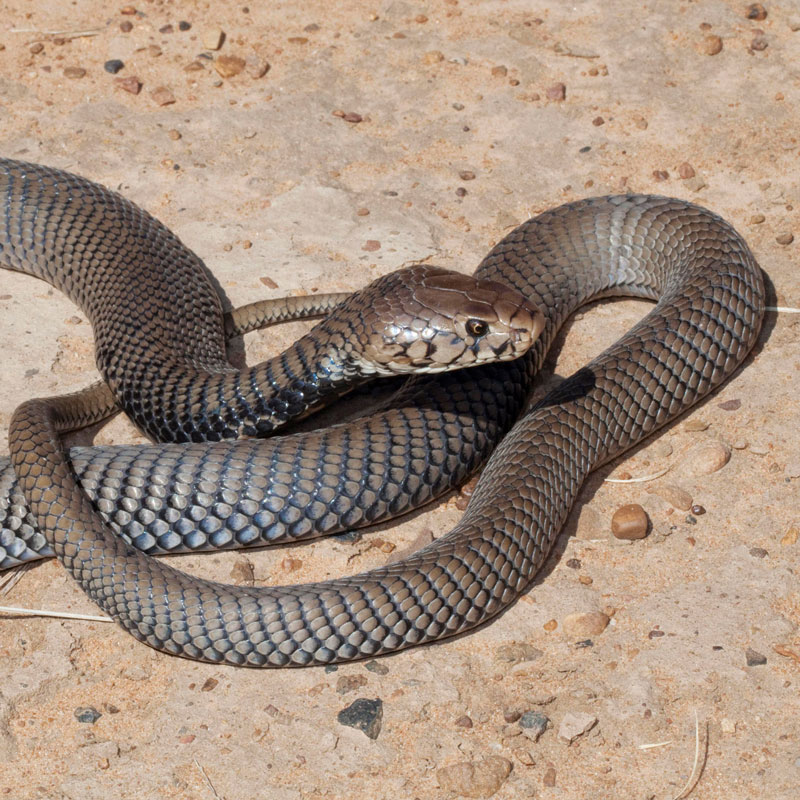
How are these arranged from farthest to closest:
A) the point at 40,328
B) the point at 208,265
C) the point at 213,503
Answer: the point at 208,265 < the point at 40,328 < the point at 213,503

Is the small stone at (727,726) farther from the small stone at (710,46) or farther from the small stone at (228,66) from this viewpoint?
the small stone at (228,66)

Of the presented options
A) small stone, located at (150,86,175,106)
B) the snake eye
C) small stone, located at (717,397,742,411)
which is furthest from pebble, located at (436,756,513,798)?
small stone, located at (150,86,175,106)

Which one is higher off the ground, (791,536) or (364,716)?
(791,536)

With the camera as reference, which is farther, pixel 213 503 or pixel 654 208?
pixel 654 208

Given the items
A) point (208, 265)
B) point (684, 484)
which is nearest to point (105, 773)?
point (684, 484)

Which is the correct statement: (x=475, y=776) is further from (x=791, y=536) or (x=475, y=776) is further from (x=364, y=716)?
(x=791, y=536)

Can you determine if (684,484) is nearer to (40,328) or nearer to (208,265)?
(208,265)

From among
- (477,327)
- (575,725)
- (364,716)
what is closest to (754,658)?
(575,725)
